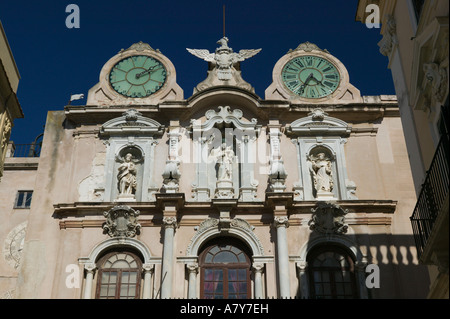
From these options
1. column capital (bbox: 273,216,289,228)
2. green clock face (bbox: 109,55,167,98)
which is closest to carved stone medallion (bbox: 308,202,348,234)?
column capital (bbox: 273,216,289,228)

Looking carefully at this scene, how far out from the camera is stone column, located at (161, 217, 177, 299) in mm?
15836

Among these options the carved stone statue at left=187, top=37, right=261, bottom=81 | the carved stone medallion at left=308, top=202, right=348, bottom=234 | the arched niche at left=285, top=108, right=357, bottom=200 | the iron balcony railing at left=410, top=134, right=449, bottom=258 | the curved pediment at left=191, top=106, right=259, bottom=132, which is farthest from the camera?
the carved stone statue at left=187, top=37, right=261, bottom=81

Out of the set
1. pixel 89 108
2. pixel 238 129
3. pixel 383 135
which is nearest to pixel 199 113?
pixel 238 129

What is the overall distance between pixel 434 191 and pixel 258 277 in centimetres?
640

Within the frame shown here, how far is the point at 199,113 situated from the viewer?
63.3ft

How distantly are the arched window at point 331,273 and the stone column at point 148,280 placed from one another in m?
4.27

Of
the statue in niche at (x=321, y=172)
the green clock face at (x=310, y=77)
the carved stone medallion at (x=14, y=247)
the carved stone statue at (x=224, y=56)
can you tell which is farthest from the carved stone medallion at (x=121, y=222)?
the green clock face at (x=310, y=77)

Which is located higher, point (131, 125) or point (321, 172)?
point (131, 125)

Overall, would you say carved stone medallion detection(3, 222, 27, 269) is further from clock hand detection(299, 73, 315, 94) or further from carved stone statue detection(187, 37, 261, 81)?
clock hand detection(299, 73, 315, 94)

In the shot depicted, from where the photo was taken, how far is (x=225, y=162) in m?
18.2

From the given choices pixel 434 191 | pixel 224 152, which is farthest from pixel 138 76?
pixel 434 191

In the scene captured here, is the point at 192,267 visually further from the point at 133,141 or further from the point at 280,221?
the point at 133,141

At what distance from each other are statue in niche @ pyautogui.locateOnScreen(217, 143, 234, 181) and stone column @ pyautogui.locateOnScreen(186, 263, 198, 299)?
9.26 ft

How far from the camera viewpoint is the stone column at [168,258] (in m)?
15.8
